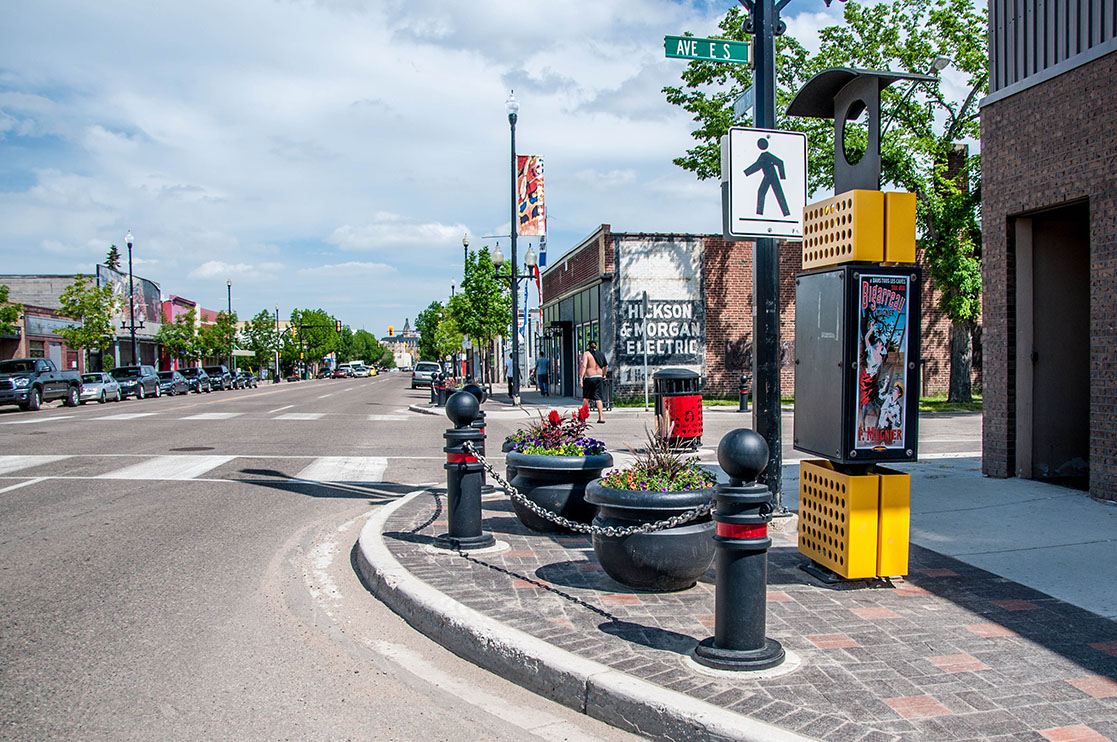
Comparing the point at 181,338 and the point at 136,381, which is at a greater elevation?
the point at 181,338

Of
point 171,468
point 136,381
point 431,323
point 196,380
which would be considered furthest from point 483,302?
point 431,323

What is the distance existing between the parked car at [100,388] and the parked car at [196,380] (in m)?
11.4

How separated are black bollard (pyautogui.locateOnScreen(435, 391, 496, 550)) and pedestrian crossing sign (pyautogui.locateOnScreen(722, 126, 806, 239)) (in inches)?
97.8

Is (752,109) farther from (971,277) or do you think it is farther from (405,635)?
(971,277)

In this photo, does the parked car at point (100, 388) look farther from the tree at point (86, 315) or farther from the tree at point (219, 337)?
the tree at point (219, 337)

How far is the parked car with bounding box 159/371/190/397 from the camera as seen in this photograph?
141 ft

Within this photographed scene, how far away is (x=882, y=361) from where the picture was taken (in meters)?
5.08

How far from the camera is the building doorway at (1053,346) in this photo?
8.81 meters

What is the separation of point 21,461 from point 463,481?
932 cm

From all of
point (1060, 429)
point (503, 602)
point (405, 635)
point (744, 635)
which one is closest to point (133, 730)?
point (405, 635)

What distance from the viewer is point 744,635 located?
12.3 feet

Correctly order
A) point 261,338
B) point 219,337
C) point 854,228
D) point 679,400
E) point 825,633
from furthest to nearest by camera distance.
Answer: point 261,338 → point 219,337 → point 679,400 → point 854,228 → point 825,633

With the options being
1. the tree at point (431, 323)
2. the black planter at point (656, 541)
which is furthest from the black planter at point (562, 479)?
the tree at point (431, 323)

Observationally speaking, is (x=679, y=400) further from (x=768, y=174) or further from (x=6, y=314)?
(x=6, y=314)
